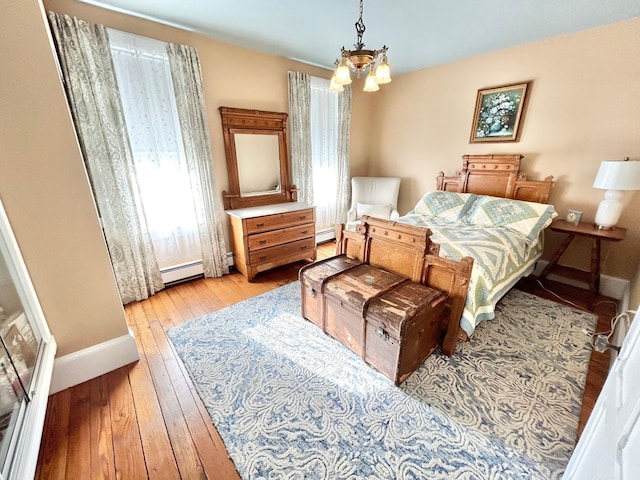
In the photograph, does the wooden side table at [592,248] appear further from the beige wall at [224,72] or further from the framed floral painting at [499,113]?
the beige wall at [224,72]

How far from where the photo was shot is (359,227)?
7.13 ft

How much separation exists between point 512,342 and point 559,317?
684mm

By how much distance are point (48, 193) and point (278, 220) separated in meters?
1.88

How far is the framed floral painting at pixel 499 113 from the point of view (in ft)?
9.18

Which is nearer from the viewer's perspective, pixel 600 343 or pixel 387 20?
pixel 600 343

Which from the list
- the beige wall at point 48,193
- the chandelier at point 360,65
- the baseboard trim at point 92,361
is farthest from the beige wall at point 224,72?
the baseboard trim at point 92,361

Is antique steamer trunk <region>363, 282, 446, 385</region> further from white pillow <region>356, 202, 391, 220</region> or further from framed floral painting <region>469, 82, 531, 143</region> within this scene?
framed floral painting <region>469, 82, 531, 143</region>

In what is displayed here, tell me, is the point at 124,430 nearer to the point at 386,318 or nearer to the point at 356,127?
the point at 386,318

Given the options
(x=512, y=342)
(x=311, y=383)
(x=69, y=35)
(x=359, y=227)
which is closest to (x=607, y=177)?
(x=512, y=342)

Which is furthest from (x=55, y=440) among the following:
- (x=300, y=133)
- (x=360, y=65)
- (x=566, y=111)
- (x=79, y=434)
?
(x=566, y=111)

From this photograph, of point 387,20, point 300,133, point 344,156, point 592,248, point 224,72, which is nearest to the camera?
point 387,20

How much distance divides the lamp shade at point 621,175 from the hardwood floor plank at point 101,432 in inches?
150

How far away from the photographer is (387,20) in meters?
2.20

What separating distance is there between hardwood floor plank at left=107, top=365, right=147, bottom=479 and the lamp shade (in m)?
3.68
